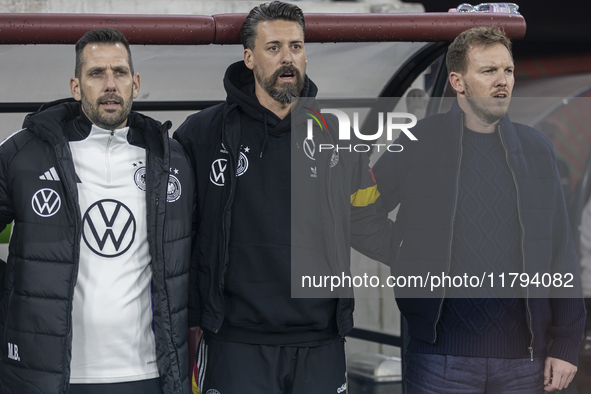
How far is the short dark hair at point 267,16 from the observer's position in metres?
2.17

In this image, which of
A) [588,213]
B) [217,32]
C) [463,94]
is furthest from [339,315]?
[588,213]

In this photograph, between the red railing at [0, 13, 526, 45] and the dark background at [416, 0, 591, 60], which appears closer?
the red railing at [0, 13, 526, 45]

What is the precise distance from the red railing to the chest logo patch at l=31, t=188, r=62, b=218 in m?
0.56

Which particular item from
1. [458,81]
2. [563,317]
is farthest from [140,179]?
[563,317]

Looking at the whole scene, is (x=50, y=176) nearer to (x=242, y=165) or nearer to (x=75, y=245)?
(x=75, y=245)

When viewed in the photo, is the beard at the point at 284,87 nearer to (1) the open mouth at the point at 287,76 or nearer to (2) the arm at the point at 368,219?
(1) the open mouth at the point at 287,76

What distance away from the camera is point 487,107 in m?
2.18

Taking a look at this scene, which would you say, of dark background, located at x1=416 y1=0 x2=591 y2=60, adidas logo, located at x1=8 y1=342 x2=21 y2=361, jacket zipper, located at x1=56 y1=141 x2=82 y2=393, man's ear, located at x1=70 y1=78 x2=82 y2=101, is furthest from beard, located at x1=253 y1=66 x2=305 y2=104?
dark background, located at x1=416 y1=0 x2=591 y2=60

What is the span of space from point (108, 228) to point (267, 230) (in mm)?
508

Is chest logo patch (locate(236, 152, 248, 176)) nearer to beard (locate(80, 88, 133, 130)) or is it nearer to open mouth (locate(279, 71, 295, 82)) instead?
open mouth (locate(279, 71, 295, 82))

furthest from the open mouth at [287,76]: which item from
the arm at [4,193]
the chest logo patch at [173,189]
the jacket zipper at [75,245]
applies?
the arm at [4,193]

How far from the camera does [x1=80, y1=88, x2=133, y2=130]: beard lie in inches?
79.1

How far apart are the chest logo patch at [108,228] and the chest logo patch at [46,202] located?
0.09 m

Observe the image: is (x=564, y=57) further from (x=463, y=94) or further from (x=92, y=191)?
(x=92, y=191)
